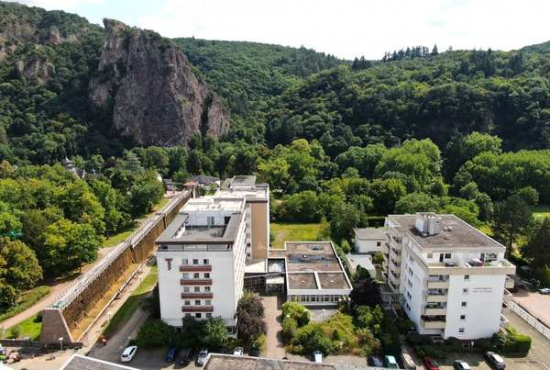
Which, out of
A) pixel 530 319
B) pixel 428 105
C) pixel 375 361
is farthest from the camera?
pixel 428 105

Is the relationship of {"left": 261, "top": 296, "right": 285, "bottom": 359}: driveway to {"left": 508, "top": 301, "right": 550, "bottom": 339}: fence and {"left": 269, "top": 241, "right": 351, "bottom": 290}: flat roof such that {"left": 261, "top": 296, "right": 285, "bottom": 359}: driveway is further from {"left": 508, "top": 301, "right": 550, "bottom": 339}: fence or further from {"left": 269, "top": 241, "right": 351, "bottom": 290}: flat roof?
{"left": 508, "top": 301, "right": 550, "bottom": 339}: fence

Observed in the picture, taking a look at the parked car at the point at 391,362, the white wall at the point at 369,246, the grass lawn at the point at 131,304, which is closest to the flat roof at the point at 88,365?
the grass lawn at the point at 131,304

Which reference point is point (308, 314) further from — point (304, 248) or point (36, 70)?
point (36, 70)

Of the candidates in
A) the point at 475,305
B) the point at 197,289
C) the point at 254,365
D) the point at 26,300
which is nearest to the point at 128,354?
the point at 197,289

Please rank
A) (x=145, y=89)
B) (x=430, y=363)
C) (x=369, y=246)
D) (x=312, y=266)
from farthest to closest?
(x=145, y=89)
(x=369, y=246)
(x=312, y=266)
(x=430, y=363)

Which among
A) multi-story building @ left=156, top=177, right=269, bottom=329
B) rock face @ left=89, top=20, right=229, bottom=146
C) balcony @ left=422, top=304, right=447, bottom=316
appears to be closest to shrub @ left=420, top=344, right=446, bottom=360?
balcony @ left=422, top=304, right=447, bottom=316

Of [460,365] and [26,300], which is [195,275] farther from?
[460,365]
